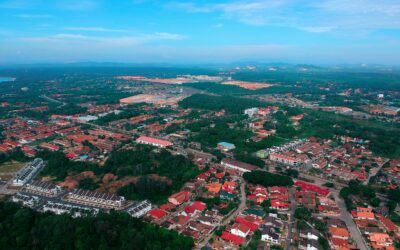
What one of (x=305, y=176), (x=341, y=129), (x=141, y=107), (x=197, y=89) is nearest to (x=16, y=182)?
(x=305, y=176)

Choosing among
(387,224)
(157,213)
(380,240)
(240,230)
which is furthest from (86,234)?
(387,224)

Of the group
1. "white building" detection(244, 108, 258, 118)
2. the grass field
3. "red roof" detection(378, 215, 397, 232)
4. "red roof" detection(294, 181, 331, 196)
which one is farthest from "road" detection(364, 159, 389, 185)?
the grass field

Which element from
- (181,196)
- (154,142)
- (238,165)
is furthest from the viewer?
(154,142)

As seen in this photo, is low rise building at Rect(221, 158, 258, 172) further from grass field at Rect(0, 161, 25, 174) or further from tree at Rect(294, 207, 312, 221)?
grass field at Rect(0, 161, 25, 174)

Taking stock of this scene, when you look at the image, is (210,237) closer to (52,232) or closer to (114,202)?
(114,202)

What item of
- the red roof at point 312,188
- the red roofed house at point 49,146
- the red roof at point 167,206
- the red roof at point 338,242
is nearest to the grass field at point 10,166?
the red roofed house at point 49,146

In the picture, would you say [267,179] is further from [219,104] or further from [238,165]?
[219,104]
